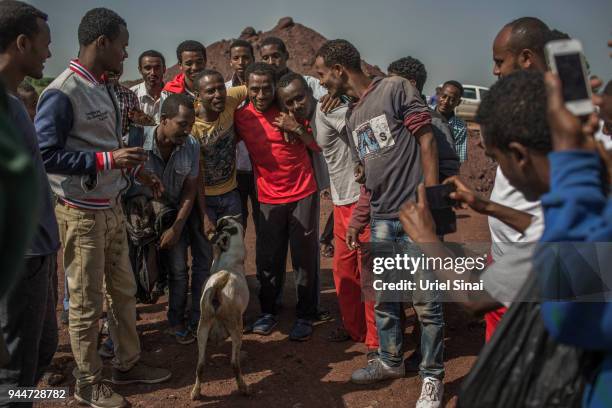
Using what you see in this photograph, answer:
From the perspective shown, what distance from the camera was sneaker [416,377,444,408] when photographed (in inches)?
146

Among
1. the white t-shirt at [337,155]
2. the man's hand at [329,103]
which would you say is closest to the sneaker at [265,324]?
the white t-shirt at [337,155]

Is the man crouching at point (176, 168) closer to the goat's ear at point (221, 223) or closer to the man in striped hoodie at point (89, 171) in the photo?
the goat's ear at point (221, 223)

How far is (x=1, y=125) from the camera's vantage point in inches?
42.2

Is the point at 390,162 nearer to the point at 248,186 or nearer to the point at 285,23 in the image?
the point at 248,186

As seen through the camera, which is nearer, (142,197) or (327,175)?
(142,197)

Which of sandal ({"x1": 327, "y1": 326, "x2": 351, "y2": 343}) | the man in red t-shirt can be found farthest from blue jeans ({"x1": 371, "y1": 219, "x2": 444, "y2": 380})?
the man in red t-shirt

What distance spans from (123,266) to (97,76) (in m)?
1.31

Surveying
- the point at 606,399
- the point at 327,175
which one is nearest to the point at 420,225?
the point at 606,399

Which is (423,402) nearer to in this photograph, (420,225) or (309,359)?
(309,359)

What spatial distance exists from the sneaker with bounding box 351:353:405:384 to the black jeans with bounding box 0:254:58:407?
217 centimetres

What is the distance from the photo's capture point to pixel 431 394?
12.2 feet

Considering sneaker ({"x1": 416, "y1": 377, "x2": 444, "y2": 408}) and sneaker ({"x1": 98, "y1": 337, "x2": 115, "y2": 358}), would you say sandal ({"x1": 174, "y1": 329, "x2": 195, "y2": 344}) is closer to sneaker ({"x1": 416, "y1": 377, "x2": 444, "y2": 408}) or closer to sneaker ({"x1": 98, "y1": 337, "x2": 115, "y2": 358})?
sneaker ({"x1": 98, "y1": 337, "x2": 115, "y2": 358})

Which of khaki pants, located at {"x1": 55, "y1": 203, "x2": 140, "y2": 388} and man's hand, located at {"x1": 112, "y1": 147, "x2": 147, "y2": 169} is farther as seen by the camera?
khaki pants, located at {"x1": 55, "y1": 203, "x2": 140, "y2": 388}

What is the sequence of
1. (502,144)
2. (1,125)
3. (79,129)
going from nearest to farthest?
(1,125)
(502,144)
(79,129)
